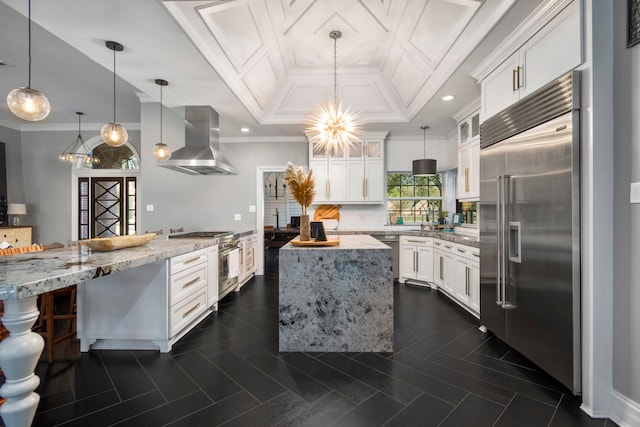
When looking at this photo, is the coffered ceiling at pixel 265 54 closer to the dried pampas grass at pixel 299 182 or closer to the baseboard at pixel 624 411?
the dried pampas grass at pixel 299 182

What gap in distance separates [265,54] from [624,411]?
4.23 m

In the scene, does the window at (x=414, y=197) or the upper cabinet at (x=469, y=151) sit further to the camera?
the window at (x=414, y=197)

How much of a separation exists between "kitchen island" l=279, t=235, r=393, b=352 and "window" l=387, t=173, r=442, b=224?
3.26m

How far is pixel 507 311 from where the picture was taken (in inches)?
96.0

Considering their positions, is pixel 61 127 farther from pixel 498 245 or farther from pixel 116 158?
pixel 498 245

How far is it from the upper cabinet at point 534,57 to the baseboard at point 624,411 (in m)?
1.97

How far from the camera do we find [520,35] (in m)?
2.34

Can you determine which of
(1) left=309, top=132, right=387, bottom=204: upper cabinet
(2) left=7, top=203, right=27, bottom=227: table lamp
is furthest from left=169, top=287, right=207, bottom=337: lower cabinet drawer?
(2) left=7, top=203, right=27, bottom=227: table lamp

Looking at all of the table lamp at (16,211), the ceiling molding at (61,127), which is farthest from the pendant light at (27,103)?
the table lamp at (16,211)

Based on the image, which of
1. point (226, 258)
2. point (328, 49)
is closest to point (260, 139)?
point (328, 49)

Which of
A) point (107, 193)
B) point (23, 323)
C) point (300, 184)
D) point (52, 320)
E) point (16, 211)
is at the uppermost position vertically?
point (107, 193)

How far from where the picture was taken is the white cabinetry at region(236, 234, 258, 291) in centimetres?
459

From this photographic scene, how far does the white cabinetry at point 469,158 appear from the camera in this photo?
3746 millimetres

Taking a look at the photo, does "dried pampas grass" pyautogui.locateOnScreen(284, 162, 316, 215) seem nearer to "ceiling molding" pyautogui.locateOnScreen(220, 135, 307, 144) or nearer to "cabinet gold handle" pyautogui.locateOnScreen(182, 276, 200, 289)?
"cabinet gold handle" pyautogui.locateOnScreen(182, 276, 200, 289)
